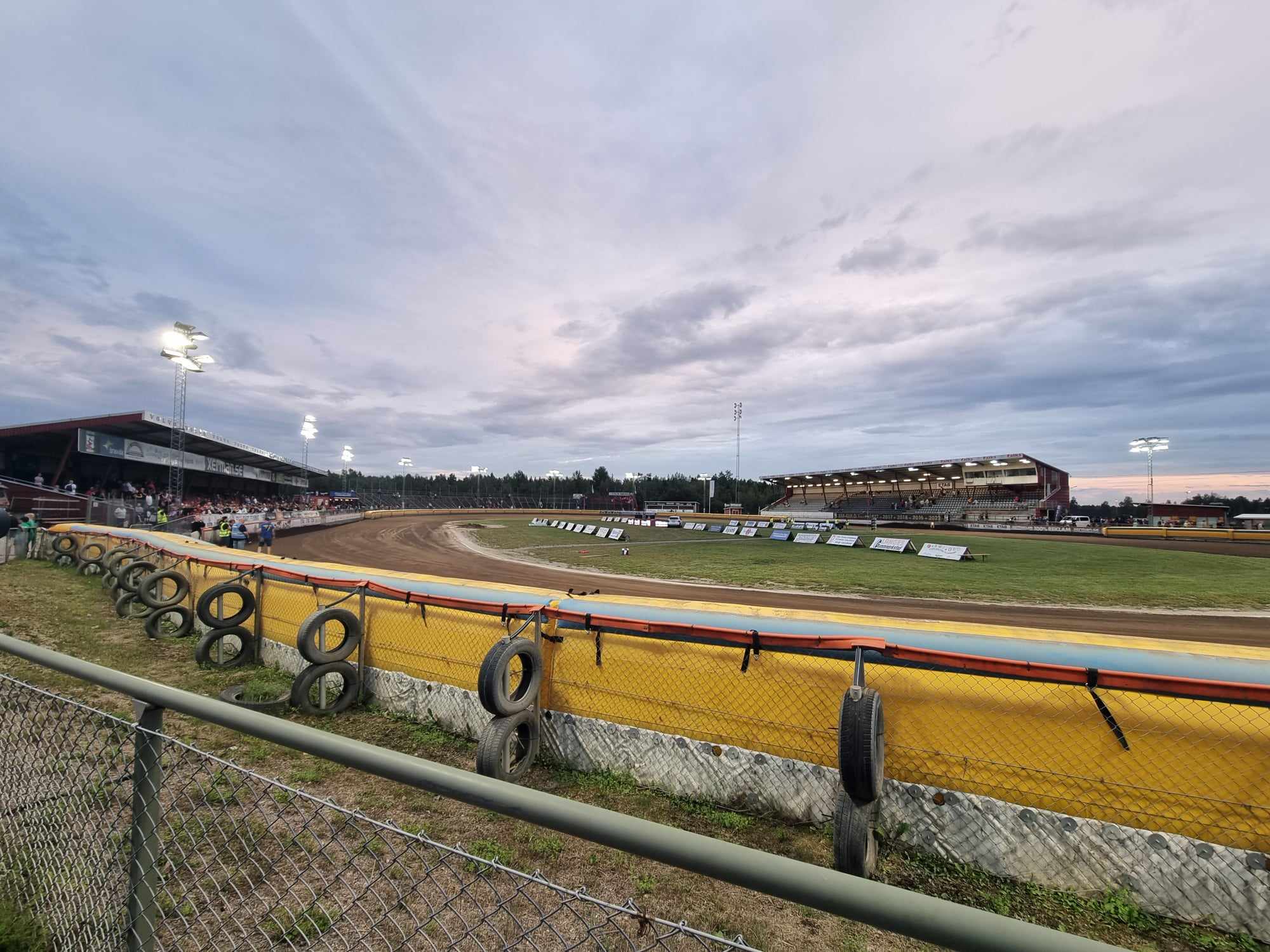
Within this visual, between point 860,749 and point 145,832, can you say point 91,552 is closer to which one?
point 145,832

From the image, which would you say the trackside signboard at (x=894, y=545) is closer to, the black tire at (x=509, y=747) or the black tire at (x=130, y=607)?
the black tire at (x=509, y=747)

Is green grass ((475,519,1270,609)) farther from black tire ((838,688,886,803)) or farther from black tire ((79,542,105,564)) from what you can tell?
black tire ((79,542,105,564))

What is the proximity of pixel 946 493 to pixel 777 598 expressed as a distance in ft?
220

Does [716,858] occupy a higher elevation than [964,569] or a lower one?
higher

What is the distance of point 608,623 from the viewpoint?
228 inches

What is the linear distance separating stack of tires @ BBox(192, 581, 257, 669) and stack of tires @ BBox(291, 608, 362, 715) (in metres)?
2.21

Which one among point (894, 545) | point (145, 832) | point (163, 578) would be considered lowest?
point (894, 545)

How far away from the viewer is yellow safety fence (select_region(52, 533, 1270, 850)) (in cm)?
393

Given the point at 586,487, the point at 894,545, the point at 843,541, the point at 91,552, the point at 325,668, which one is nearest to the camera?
the point at 325,668

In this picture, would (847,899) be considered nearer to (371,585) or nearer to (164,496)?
(371,585)

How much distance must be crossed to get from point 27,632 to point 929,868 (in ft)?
46.2

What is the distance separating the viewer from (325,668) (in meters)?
7.16

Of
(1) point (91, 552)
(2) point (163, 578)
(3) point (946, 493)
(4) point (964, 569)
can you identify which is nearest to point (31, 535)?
(1) point (91, 552)

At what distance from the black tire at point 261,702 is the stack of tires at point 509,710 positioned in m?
3.24
